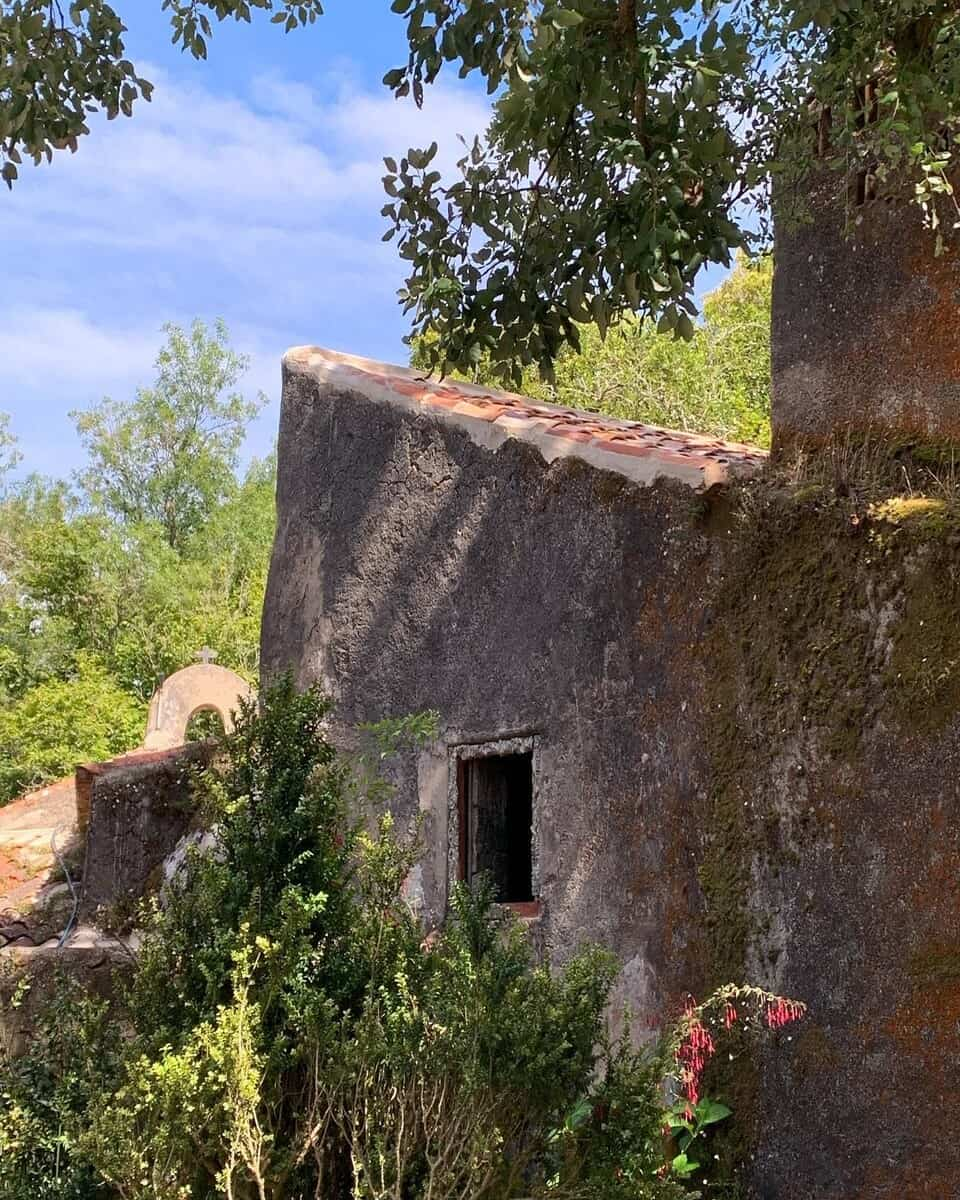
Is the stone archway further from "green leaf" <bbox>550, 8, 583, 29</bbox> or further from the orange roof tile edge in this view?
"green leaf" <bbox>550, 8, 583, 29</bbox>

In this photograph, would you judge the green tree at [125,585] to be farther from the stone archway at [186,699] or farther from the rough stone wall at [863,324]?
the rough stone wall at [863,324]

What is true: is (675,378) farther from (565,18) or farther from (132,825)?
(565,18)

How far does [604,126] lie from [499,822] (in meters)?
3.89

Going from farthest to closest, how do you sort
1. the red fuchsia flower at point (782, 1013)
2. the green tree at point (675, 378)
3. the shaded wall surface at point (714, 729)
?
the green tree at point (675, 378) → the red fuchsia flower at point (782, 1013) → the shaded wall surface at point (714, 729)

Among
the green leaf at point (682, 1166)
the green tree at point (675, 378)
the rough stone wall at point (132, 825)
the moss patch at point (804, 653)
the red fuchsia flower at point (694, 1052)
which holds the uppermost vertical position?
the green tree at point (675, 378)

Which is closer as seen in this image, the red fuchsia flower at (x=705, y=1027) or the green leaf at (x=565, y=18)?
the green leaf at (x=565, y=18)

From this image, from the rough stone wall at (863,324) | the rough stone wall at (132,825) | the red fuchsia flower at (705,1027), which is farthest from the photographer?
the rough stone wall at (132,825)

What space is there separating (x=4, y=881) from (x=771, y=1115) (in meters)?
7.52

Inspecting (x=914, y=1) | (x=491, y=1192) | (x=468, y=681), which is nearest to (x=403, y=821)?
(x=468, y=681)

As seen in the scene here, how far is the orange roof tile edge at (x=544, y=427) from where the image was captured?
6.91m

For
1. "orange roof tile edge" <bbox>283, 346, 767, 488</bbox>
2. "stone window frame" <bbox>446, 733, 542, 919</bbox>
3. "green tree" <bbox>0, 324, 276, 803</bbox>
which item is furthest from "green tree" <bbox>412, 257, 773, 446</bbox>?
"stone window frame" <bbox>446, 733, 542, 919</bbox>

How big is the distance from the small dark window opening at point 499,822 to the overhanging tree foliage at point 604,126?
2442 millimetres

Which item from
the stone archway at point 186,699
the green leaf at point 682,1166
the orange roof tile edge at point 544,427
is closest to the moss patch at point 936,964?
the green leaf at point 682,1166

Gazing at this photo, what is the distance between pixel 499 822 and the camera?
7.95m
